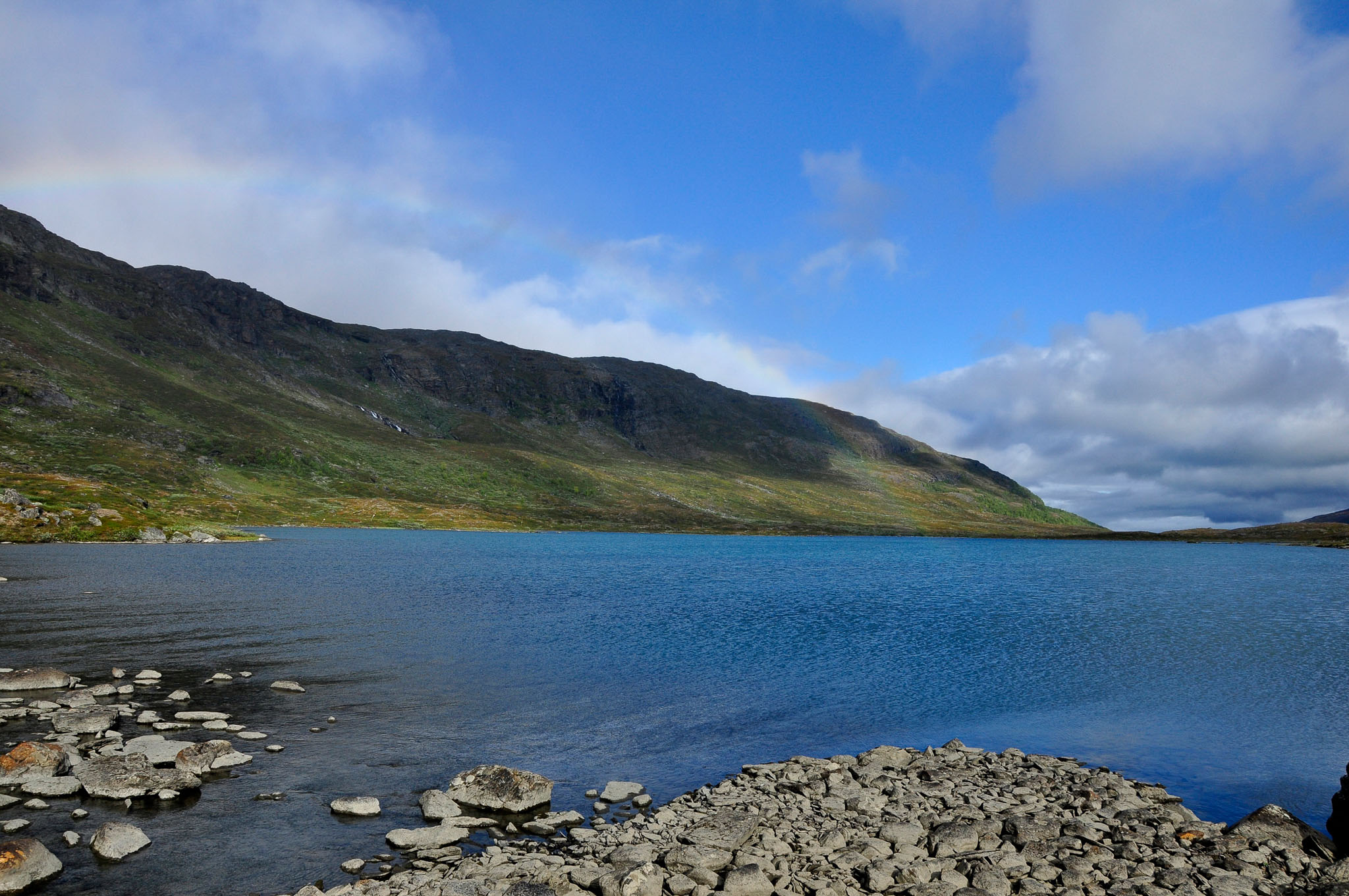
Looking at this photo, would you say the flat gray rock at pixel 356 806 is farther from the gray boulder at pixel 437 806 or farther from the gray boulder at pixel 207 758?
the gray boulder at pixel 207 758

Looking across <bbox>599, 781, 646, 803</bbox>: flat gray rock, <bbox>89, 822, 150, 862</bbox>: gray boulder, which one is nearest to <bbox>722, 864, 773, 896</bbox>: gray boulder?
<bbox>599, 781, 646, 803</bbox>: flat gray rock

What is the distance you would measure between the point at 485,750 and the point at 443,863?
31.9 ft

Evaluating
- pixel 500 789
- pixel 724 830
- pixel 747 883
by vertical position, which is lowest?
pixel 500 789

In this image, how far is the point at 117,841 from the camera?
18391mm

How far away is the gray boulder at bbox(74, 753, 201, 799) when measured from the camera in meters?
21.6

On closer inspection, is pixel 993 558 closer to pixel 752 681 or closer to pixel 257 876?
pixel 752 681

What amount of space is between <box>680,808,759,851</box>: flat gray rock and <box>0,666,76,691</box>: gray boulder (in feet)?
101

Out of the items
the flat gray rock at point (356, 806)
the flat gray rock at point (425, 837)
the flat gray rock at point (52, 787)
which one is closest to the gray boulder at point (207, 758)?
the flat gray rock at point (52, 787)

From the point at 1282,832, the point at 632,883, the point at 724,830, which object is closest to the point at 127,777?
the point at 632,883

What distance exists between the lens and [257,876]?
58.6 ft

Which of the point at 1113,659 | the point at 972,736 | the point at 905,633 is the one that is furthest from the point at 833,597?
the point at 972,736

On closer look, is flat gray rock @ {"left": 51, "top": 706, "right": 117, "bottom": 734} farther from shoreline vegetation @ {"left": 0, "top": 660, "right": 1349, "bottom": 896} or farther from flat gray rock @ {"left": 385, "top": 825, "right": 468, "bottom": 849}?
flat gray rock @ {"left": 385, "top": 825, "right": 468, "bottom": 849}

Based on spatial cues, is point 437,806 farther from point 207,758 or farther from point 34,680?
point 34,680

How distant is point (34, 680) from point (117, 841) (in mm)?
20157
